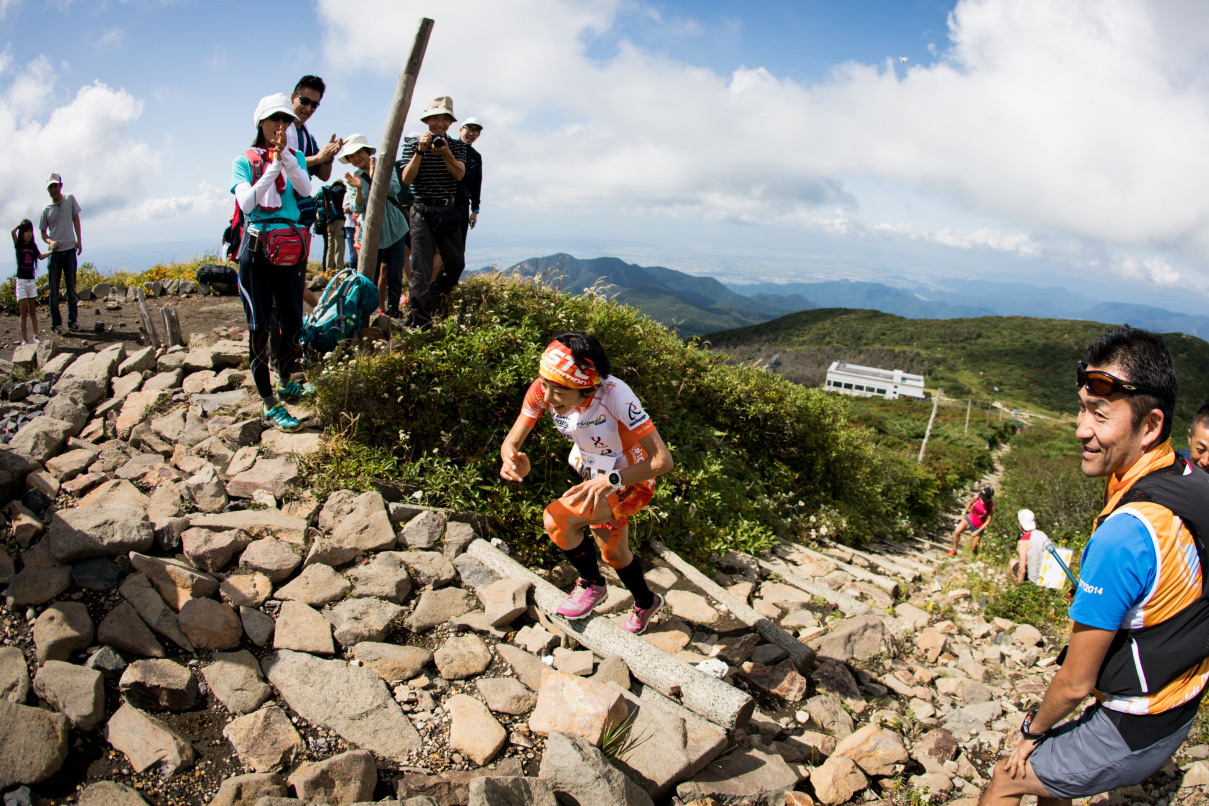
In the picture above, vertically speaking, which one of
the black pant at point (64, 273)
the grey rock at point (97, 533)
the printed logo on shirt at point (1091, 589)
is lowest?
the grey rock at point (97, 533)

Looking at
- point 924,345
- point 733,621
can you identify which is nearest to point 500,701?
point 733,621

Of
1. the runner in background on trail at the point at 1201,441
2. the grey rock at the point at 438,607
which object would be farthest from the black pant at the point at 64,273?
the runner in background on trail at the point at 1201,441

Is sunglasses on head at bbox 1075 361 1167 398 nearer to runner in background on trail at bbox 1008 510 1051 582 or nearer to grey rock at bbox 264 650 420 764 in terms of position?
runner in background on trail at bbox 1008 510 1051 582

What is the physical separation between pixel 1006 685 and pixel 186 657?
6032 mm

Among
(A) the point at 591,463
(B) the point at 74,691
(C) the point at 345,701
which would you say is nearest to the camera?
(B) the point at 74,691

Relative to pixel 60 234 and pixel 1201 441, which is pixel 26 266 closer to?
pixel 60 234

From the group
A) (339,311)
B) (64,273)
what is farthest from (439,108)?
(64,273)

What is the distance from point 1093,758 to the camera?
2439 mm

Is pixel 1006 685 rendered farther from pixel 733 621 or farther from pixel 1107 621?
pixel 1107 621

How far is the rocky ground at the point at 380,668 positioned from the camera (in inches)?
115

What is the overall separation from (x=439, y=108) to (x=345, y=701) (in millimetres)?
Answer: 5525

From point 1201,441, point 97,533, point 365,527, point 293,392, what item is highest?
point 1201,441

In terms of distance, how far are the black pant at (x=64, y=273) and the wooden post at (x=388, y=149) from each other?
627 cm

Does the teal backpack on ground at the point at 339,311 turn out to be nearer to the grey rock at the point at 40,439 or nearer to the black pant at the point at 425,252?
the black pant at the point at 425,252
